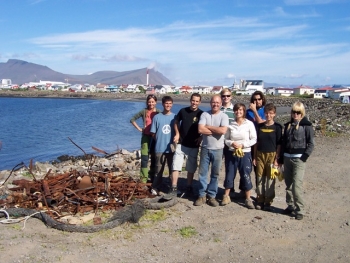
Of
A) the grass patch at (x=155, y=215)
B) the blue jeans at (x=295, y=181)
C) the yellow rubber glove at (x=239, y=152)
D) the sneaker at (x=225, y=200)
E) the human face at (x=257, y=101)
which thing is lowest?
the grass patch at (x=155, y=215)

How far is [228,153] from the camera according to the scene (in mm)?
6551

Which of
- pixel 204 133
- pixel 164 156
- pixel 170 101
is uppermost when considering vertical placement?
pixel 170 101

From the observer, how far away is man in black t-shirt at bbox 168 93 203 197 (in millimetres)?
6605

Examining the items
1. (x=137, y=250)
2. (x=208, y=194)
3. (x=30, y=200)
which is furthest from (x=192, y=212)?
(x=30, y=200)

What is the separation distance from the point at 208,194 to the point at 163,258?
6.99 feet

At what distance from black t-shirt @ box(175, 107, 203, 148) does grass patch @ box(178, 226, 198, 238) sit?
1.56m

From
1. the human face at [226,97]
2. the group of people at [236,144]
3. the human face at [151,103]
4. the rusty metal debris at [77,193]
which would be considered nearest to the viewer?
the group of people at [236,144]

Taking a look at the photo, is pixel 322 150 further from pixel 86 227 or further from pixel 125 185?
pixel 86 227

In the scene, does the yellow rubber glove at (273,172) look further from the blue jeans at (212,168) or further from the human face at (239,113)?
the human face at (239,113)

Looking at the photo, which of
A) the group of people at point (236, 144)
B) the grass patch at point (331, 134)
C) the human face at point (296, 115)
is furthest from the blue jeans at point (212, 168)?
the grass patch at point (331, 134)

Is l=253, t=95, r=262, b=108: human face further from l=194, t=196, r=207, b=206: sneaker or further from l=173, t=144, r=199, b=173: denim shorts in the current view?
l=194, t=196, r=207, b=206: sneaker

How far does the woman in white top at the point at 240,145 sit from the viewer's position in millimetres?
6293

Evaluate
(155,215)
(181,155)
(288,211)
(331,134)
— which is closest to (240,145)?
(181,155)

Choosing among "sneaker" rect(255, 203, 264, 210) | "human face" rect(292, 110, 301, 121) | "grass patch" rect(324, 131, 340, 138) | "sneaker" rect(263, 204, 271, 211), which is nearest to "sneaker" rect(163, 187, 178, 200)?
"sneaker" rect(255, 203, 264, 210)
